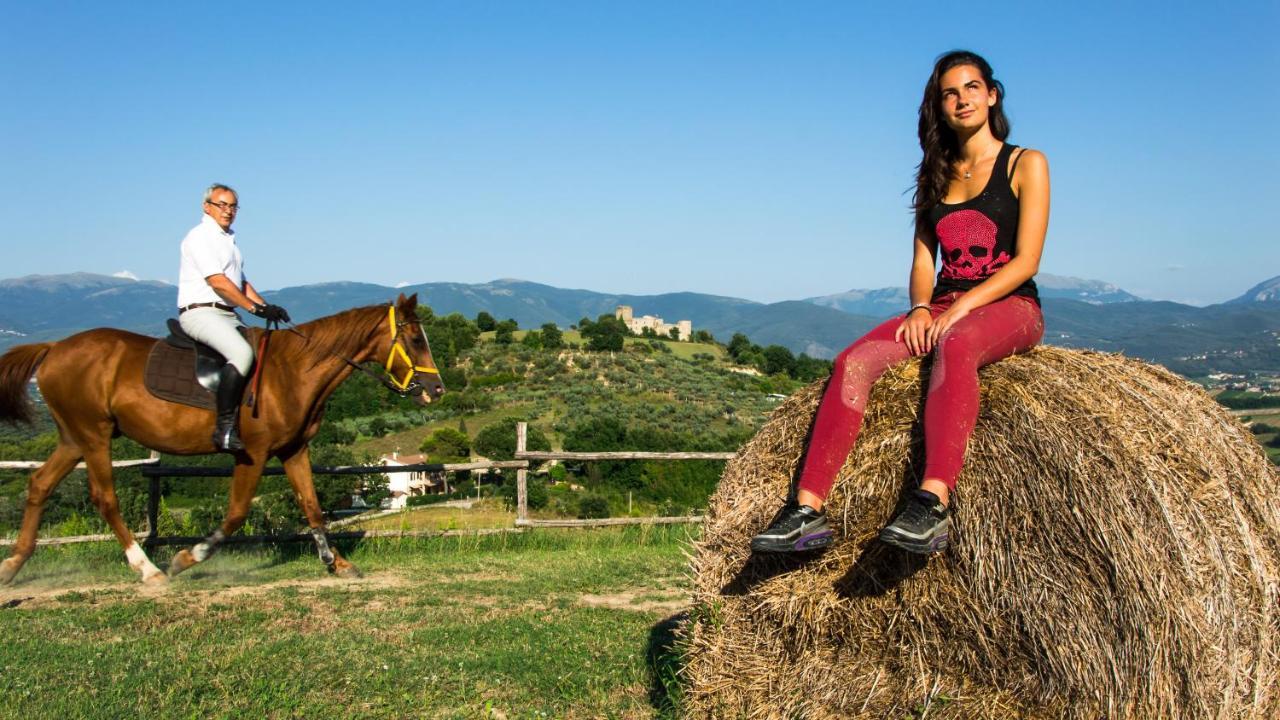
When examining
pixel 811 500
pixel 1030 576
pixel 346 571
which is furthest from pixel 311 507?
pixel 1030 576

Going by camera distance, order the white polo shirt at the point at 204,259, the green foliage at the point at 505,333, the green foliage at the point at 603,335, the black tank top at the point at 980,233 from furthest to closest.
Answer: the green foliage at the point at 505,333 → the green foliage at the point at 603,335 → the white polo shirt at the point at 204,259 → the black tank top at the point at 980,233

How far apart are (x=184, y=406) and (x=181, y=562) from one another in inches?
54.2

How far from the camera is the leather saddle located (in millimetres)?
7508

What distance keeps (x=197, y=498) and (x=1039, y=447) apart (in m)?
17.2

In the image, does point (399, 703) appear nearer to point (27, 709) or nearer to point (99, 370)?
point (27, 709)

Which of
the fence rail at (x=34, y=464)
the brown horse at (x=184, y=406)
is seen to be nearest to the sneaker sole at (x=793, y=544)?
the brown horse at (x=184, y=406)

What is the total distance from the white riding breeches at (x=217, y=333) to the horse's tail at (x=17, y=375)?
123cm

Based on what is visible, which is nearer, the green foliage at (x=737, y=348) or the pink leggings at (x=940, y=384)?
the pink leggings at (x=940, y=384)

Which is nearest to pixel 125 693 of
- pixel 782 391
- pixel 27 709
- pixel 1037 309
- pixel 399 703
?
pixel 27 709

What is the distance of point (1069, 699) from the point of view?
3.07 meters

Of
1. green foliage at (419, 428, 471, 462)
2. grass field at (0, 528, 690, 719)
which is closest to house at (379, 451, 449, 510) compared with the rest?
green foliage at (419, 428, 471, 462)

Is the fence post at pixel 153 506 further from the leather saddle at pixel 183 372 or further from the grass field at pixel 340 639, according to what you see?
the leather saddle at pixel 183 372

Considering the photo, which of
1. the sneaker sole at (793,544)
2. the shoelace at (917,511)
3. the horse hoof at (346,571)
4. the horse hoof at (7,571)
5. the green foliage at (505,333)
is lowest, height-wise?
the green foliage at (505,333)

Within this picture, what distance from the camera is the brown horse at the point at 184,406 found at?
295 inches
